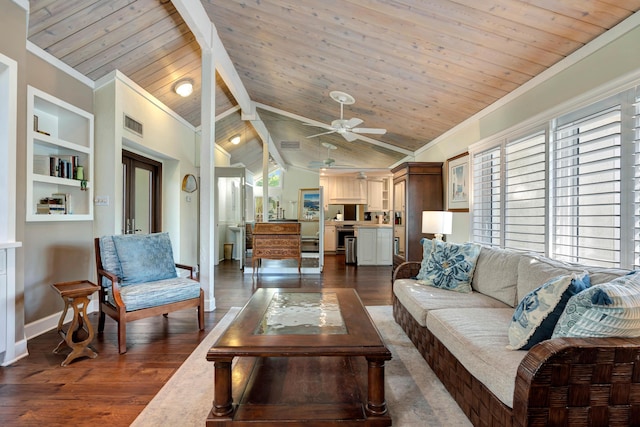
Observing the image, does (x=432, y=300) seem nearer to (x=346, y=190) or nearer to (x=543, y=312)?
(x=543, y=312)

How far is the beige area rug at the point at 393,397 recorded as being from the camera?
1.71m

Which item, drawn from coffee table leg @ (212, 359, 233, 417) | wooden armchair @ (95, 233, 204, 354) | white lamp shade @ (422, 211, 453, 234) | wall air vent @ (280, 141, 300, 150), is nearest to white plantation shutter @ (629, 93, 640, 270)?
white lamp shade @ (422, 211, 453, 234)

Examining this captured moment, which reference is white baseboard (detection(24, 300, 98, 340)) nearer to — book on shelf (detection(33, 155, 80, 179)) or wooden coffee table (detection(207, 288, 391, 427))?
book on shelf (detection(33, 155, 80, 179))

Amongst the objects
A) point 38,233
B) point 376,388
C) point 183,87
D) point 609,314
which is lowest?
point 376,388

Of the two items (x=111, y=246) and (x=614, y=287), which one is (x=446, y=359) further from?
(x=111, y=246)

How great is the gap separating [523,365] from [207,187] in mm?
3441

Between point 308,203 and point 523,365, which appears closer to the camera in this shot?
point 523,365

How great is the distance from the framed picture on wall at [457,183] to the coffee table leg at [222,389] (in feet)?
12.3

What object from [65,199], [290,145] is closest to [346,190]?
[290,145]

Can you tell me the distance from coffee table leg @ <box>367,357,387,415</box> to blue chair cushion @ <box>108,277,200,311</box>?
6.90 ft

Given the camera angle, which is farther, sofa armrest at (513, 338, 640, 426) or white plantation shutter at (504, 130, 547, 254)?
white plantation shutter at (504, 130, 547, 254)

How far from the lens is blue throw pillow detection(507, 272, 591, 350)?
1473 millimetres

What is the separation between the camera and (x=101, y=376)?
86.4 inches

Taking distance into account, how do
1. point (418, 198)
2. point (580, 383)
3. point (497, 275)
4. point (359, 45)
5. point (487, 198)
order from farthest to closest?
1. point (418, 198)
2. point (487, 198)
3. point (359, 45)
4. point (497, 275)
5. point (580, 383)
